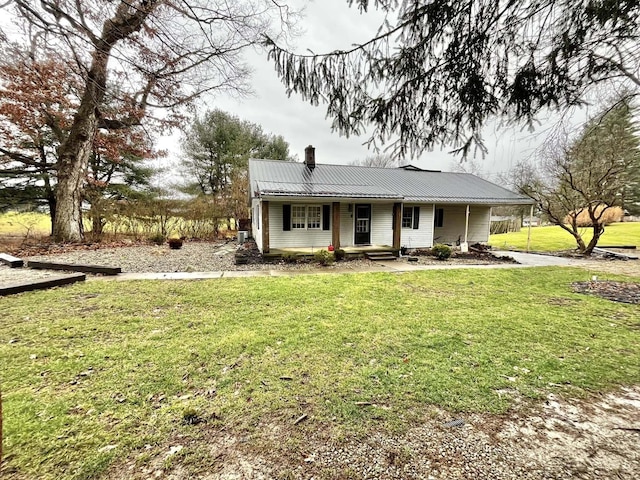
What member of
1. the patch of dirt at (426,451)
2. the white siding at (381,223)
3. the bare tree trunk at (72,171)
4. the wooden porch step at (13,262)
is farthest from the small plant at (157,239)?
the patch of dirt at (426,451)

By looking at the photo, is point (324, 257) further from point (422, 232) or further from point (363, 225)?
point (422, 232)

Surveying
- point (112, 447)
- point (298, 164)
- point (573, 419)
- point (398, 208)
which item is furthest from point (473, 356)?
point (298, 164)

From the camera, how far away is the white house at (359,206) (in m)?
10.9

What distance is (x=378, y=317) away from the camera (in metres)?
4.58

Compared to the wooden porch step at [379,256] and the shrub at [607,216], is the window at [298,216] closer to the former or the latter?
the wooden porch step at [379,256]

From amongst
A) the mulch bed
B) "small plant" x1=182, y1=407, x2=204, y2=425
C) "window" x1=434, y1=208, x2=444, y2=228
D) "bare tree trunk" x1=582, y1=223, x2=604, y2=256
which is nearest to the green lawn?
"small plant" x1=182, y1=407, x2=204, y2=425

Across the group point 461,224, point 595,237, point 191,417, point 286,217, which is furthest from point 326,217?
point 595,237

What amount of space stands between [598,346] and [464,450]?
10.3ft

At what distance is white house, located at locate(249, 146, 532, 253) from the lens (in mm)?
10867

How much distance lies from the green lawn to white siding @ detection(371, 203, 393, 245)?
22.6ft

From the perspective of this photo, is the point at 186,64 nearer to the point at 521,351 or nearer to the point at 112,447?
the point at 112,447

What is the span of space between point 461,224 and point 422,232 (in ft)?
12.0

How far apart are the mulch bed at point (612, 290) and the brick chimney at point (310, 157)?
38.3 feet

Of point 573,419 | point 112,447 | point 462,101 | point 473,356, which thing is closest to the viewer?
point 112,447
